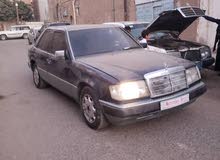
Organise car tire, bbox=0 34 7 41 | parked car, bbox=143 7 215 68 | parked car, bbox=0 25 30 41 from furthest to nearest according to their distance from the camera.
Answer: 1. car tire, bbox=0 34 7 41
2. parked car, bbox=0 25 30 41
3. parked car, bbox=143 7 215 68

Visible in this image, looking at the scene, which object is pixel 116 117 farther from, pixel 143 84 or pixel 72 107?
pixel 72 107

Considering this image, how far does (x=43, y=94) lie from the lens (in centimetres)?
656

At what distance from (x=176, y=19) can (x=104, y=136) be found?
431 centimetres

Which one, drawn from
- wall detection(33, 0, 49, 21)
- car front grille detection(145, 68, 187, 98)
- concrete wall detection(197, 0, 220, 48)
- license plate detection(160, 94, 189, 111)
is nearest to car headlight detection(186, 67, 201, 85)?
car front grille detection(145, 68, 187, 98)

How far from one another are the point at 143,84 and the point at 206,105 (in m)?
1.93

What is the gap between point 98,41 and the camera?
5184mm

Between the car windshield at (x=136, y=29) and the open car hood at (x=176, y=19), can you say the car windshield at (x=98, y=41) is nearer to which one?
the open car hood at (x=176, y=19)

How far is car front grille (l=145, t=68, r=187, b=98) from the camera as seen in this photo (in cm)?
382

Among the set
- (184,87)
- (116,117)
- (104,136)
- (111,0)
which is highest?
(111,0)

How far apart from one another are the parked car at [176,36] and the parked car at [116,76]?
162cm

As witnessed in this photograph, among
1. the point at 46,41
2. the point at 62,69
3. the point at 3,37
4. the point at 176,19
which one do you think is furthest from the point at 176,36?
the point at 3,37

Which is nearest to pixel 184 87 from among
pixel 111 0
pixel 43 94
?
pixel 43 94

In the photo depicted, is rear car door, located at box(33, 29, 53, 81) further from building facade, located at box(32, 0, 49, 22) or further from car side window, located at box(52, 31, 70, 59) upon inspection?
building facade, located at box(32, 0, 49, 22)

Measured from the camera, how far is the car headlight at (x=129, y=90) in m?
3.74
